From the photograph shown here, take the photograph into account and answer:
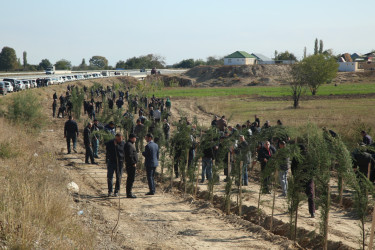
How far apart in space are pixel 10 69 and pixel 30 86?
5736 centimetres

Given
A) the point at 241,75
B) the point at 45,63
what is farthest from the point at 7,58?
the point at 241,75

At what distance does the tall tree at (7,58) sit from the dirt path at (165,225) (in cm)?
9834

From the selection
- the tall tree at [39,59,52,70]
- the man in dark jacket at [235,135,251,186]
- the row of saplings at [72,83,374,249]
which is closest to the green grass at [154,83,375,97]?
the man in dark jacket at [235,135,251,186]

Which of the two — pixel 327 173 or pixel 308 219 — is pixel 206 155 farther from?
pixel 327 173

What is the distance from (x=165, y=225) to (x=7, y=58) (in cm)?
10270

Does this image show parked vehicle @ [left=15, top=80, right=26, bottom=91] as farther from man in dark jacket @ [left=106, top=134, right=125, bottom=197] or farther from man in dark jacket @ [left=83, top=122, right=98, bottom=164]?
man in dark jacket @ [left=106, top=134, right=125, bottom=197]

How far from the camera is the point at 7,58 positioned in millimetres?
101438

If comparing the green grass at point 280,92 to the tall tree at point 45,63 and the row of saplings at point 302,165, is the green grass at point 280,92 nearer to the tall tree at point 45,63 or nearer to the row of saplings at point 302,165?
the row of saplings at point 302,165

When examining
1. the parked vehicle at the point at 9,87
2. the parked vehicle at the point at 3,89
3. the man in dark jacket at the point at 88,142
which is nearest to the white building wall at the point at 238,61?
the parked vehicle at the point at 9,87

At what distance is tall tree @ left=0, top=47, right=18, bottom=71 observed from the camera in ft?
332

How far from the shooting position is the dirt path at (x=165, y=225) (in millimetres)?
8258

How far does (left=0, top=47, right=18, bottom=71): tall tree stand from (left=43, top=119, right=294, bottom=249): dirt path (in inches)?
3872

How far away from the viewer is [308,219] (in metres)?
9.99

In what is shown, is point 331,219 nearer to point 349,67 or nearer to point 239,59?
point 349,67
